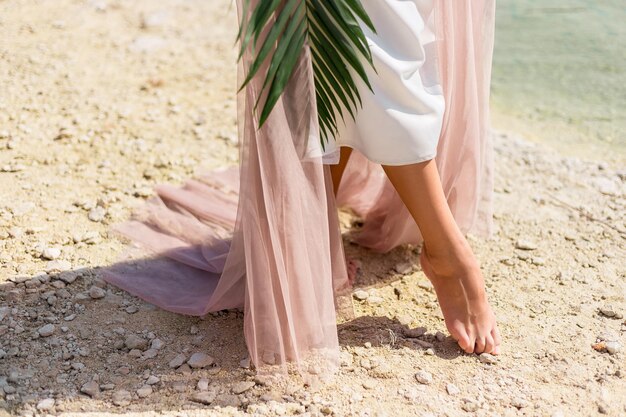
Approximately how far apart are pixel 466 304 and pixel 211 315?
71cm

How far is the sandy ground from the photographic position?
74.8 inches

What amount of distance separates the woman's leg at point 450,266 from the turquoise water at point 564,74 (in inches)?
61.5

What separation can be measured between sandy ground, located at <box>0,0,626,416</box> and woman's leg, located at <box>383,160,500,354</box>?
0.07 m

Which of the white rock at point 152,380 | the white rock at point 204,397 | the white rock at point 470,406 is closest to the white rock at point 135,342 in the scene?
the white rock at point 152,380

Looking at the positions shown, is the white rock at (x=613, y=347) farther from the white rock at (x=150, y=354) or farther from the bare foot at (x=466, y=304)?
the white rock at (x=150, y=354)

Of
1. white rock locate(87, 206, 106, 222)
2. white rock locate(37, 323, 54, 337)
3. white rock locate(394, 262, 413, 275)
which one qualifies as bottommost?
white rock locate(37, 323, 54, 337)

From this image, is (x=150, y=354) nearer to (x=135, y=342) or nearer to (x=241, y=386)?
(x=135, y=342)

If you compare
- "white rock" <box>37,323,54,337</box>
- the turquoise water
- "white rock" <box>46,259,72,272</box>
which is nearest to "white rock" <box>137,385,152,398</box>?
"white rock" <box>37,323,54,337</box>

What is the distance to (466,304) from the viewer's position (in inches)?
82.5

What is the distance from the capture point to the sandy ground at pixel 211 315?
1900 mm

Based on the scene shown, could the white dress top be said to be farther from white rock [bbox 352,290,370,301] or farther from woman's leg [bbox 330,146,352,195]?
white rock [bbox 352,290,370,301]

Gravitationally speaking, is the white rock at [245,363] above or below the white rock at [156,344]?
below

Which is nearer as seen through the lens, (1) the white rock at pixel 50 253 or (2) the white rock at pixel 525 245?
(1) the white rock at pixel 50 253

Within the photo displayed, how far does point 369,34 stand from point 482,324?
84cm
